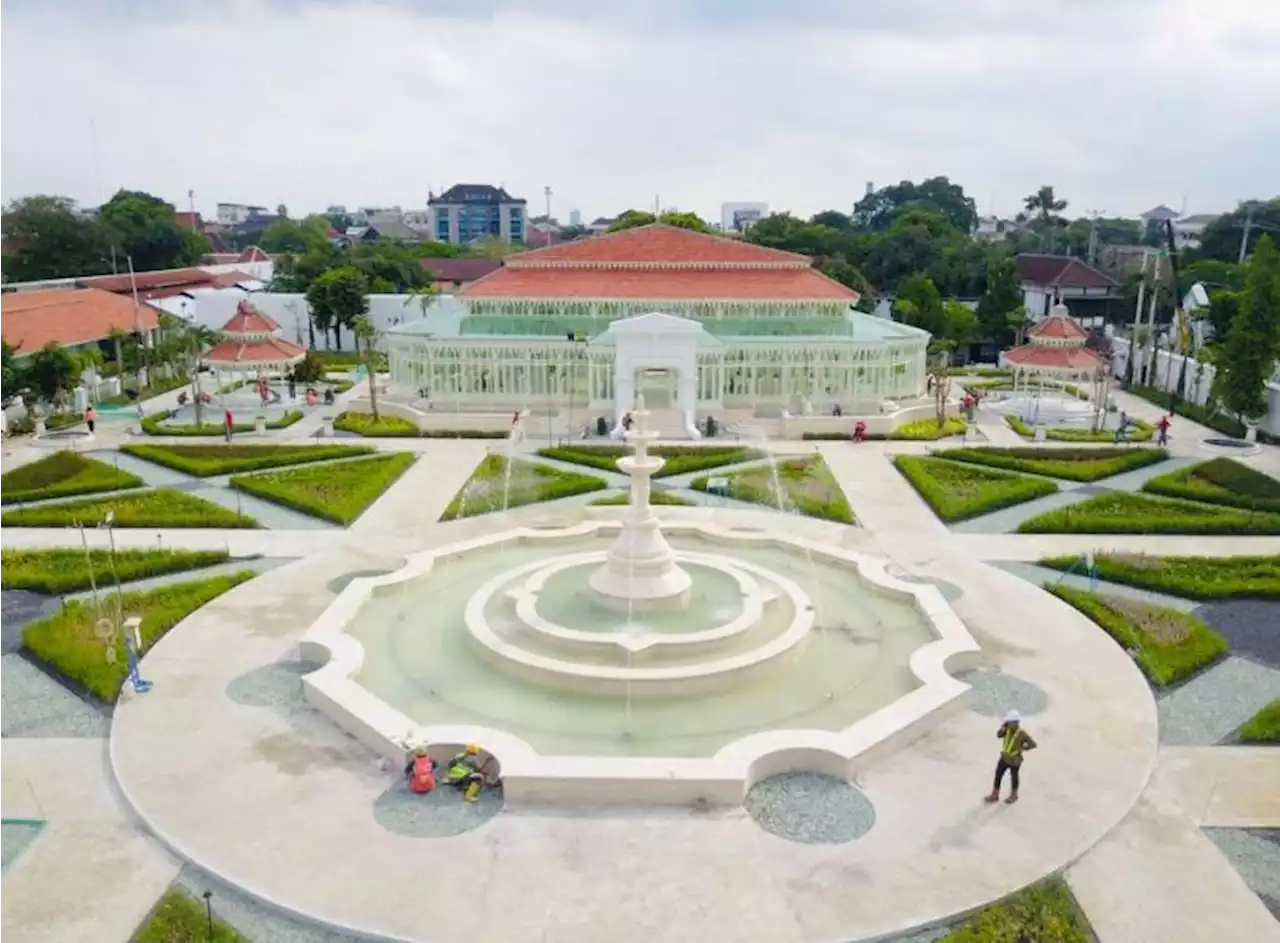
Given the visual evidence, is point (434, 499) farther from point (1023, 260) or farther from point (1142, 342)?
point (1023, 260)

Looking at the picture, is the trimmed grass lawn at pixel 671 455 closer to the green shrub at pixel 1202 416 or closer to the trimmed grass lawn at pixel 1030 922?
the green shrub at pixel 1202 416

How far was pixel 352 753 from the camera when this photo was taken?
618 inches

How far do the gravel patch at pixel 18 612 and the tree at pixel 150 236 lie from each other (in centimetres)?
7887

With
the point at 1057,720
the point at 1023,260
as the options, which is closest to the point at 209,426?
the point at 1057,720

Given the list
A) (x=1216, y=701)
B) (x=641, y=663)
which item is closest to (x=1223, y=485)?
(x=1216, y=701)

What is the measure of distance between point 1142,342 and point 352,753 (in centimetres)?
5892

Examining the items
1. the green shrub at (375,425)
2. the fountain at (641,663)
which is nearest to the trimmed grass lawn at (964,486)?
the fountain at (641,663)

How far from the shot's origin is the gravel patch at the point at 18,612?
20.5 m

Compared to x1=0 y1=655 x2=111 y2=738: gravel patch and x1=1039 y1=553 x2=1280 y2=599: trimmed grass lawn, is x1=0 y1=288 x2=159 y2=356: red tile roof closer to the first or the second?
x1=0 y1=655 x2=111 y2=738: gravel patch

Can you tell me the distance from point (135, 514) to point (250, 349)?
23.1 m

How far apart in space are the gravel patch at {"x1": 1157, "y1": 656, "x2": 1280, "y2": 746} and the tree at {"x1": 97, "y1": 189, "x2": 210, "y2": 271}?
96.1 metres

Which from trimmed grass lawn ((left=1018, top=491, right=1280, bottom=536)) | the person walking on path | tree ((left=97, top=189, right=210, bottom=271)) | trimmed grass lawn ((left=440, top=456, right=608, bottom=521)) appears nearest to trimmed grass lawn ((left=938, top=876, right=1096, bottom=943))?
the person walking on path

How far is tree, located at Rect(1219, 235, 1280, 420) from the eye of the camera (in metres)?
41.8

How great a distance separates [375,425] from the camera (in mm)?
44125
